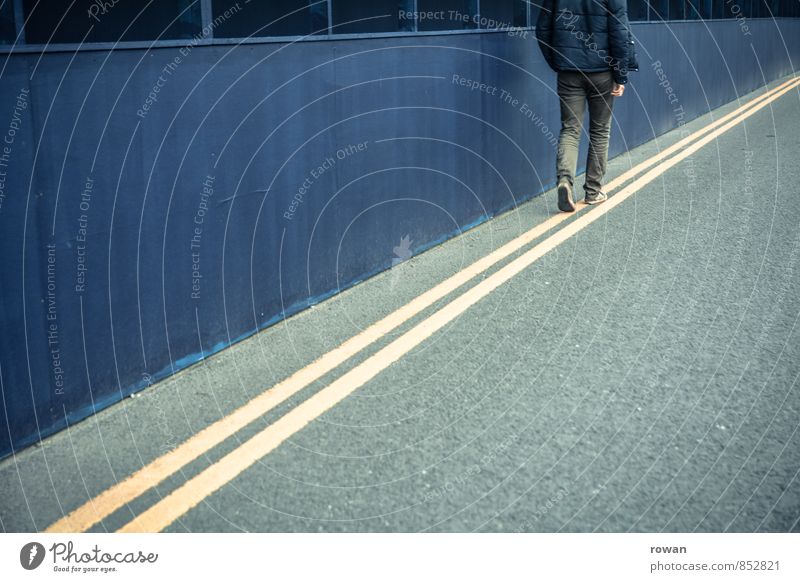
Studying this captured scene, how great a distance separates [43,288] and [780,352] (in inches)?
135

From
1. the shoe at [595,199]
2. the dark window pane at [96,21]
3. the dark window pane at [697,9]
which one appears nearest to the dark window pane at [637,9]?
the dark window pane at [697,9]

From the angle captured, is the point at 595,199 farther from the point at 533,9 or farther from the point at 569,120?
the point at 533,9

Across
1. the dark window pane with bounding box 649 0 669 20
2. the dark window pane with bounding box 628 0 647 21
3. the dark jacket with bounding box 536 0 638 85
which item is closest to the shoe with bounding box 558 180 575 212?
the dark jacket with bounding box 536 0 638 85

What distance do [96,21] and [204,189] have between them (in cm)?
420

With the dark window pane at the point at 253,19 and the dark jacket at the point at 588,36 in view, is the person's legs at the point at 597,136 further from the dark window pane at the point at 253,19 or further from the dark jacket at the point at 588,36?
the dark window pane at the point at 253,19

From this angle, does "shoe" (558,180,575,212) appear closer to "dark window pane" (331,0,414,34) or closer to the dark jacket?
the dark jacket

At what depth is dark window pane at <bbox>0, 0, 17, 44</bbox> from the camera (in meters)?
4.34

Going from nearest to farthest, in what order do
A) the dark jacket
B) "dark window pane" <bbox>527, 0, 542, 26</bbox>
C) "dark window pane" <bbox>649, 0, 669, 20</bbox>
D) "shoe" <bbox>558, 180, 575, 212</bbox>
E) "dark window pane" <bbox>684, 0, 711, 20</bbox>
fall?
the dark jacket → "shoe" <bbox>558, 180, 575, 212</bbox> → "dark window pane" <bbox>527, 0, 542, 26</bbox> → "dark window pane" <bbox>649, 0, 669, 20</bbox> → "dark window pane" <bbox>684, 0, 711, 20</bbox>

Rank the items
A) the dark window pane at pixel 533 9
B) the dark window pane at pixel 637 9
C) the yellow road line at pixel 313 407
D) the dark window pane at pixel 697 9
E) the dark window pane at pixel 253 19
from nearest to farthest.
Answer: the yellow road line at pixel 313 407 < the dark window pane at pixel 533 9 < the dark window pane at pixel 253 19 < the dark window pane at pixel 637 9 < the dark window pane at pixel 697 9

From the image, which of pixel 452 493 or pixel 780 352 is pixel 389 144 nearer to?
pixel 780 352

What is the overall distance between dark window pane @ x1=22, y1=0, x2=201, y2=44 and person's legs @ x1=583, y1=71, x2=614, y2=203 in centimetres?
348

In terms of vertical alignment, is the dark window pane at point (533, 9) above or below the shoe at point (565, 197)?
above

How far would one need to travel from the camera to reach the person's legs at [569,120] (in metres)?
8.94

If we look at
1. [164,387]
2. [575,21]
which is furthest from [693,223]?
[164,387]
